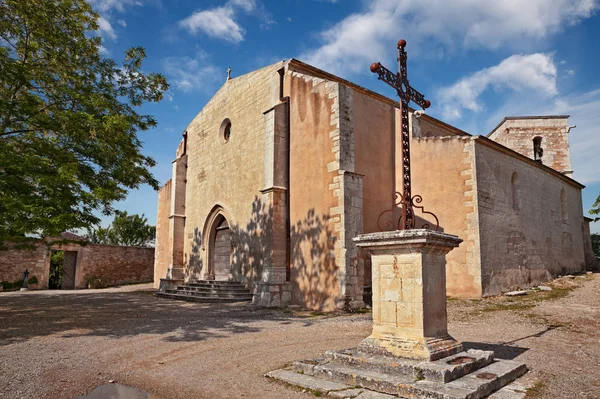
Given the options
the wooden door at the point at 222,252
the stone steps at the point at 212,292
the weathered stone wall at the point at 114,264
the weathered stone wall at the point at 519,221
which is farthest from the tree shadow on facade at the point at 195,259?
the weathered stone wall at the point at 519,221

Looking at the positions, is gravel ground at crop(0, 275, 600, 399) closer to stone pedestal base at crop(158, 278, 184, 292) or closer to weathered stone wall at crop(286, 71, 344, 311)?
weathered stone wall at crop(286, 71, 344, 311)

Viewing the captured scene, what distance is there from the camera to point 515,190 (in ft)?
46.8

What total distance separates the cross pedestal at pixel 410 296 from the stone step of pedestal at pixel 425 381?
14.7 inches

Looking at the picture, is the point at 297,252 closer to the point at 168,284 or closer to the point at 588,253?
the point at 168,284

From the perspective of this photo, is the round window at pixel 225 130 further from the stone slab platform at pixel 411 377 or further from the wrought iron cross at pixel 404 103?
the stone slab platform at pixel 411 377

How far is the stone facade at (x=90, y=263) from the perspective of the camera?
19.0 m

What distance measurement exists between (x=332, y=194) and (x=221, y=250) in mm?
6348

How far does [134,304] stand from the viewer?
39.7 feet

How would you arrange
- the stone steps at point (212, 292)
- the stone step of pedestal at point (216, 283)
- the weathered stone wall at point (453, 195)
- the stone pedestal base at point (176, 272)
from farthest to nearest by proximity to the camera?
1. the stone pedestal base at point (176, 272)
2. the stone step of pedestal at point (216, 283)
3. the stone steps at point (212, 292)
4. the weathered stone wall at point (453, 195)

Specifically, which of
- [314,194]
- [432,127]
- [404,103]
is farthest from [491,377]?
[432,127]

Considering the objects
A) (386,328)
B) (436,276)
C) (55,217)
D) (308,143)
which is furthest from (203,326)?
(308,143)

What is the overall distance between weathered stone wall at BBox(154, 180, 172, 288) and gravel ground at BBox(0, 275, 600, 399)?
8.24 m

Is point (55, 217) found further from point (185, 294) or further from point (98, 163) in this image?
point (185, 294)

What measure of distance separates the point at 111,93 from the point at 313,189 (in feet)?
20.3
